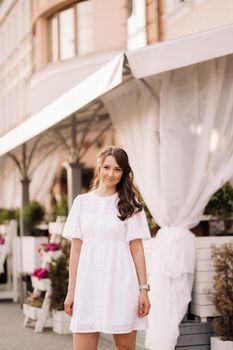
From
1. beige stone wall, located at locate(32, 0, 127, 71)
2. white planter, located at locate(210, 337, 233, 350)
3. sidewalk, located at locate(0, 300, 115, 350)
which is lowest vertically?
sidewalk, located at locate(0, 300, 115, 350)

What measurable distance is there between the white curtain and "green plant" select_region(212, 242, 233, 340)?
260 mm

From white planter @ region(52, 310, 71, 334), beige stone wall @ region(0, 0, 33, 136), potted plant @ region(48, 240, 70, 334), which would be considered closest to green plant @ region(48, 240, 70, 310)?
potted plant @ region(48, 240, 70, 334)

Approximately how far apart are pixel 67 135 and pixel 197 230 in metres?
5.03

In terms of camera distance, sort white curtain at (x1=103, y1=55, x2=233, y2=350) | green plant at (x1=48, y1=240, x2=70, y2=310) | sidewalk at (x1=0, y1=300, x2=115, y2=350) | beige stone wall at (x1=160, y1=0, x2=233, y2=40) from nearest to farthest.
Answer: white curtain at (x1=103, y1=55, x2=233, y2=350) < sidewalk at (x1=0, y1=300, x2=115, y2=350) < green plant at (x1=48, y1=240, x2=70, y2=310) < beige stone wall at (x1=160, y1=0, x2=233, y2=40)

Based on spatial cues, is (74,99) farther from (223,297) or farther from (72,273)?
(72,273)

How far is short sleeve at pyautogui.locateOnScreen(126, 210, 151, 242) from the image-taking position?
15.0 ft

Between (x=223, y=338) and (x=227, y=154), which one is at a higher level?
(x=227, y=154)

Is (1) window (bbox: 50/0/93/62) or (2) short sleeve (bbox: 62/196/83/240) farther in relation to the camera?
(1) window (bbox: 50/0/93/62)

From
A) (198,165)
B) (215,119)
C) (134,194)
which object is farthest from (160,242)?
(134,194)

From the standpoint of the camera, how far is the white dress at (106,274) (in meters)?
4.46

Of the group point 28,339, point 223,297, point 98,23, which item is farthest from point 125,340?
point 98,23

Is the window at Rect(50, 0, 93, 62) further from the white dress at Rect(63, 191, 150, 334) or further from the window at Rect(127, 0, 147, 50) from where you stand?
the white dress at Rect(63, 191, 150, 334)

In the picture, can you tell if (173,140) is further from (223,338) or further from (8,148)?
(8,148)

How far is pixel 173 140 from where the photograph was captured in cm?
732
